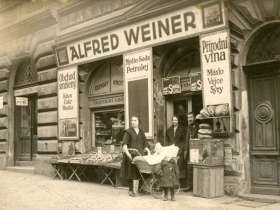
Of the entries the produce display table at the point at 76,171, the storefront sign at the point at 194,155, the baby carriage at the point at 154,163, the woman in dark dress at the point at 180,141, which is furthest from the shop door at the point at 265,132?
the produce display table at the point at 76,171

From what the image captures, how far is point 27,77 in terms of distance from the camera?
631 inches

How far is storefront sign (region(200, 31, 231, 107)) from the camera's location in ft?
30.7

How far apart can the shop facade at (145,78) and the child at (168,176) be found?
1.24 m

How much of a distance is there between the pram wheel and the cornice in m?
3.91

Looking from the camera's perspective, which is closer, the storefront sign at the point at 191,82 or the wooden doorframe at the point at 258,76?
the wooden doorframe at the point at 258,76

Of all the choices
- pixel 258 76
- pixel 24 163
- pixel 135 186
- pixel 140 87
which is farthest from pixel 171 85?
pixel 24 163

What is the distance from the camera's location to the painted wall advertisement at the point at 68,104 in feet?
44.3

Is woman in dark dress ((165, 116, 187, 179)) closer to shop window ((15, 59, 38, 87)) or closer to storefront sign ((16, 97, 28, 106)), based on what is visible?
storefront sign ((16, 97, 28, 106))

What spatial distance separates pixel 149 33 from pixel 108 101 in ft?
8.89

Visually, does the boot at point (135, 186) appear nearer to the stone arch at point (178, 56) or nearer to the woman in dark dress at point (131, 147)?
the woman in dark dress at point (131, 147)

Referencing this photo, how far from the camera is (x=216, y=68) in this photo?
955 centimetres

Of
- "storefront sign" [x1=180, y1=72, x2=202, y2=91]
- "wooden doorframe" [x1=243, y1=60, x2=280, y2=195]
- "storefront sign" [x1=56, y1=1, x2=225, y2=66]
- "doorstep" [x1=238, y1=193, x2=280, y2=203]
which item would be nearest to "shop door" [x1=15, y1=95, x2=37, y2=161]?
"storefront sign" [x1=56, y1=1, x2=225, y2=66]

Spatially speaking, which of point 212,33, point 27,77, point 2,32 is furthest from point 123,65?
point 2,32

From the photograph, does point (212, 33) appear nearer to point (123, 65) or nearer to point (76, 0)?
point (123, 65)
